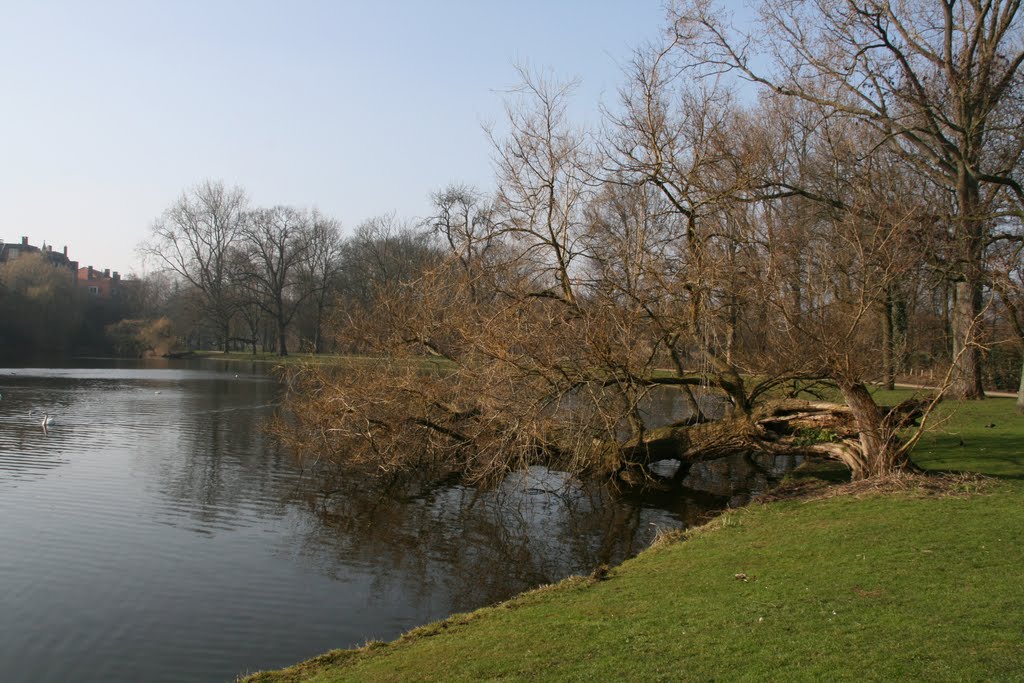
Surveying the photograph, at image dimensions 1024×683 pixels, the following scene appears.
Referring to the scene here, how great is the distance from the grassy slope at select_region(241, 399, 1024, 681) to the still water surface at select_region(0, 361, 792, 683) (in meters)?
1.56

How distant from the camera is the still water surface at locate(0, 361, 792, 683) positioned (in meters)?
7.91

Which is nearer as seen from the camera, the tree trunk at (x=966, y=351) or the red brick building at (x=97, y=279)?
the tree trunk at (x=966, y=351)

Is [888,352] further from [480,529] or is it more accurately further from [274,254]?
[274,254]

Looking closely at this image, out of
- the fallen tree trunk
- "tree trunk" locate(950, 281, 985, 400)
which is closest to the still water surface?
the fallen tree trunk

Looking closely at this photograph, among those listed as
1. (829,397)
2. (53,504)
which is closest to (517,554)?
(53,504)

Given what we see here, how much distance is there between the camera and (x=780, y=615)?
20.3ft

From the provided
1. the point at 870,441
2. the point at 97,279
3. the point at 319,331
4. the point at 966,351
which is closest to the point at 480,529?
the point at 870,441

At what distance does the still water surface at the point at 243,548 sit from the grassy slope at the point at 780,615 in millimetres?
1555

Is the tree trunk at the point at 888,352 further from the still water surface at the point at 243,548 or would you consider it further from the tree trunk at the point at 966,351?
the still water surface at the point at 243,548

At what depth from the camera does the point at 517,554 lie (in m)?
11.1

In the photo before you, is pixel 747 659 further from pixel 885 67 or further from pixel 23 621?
pixel 885 67

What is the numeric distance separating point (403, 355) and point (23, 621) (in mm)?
9429

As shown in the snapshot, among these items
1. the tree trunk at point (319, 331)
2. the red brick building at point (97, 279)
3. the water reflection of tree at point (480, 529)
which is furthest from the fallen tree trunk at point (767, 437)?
the red brick building at point (97, 279)

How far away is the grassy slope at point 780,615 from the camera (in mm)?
5129
